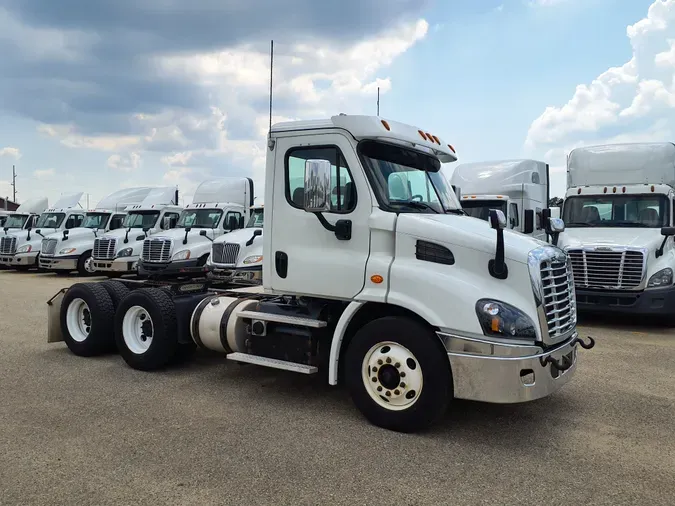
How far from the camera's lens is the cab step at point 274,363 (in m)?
5.33

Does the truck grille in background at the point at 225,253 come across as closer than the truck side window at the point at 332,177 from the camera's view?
No

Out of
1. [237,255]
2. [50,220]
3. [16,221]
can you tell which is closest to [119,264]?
Answer: [237,255]

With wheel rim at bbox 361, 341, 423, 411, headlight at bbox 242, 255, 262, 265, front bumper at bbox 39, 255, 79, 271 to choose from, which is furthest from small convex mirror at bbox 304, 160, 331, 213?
front bumper at bbox 39, 255, 79, 271

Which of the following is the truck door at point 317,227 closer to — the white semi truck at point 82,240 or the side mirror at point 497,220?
the side mirror at point 497,220

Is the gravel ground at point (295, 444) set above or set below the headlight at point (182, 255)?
below

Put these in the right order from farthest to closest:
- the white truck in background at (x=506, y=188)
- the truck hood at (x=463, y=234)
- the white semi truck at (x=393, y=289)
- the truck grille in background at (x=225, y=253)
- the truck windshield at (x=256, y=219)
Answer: the truck windshield at (x=256, y=219)
the truck grille in background at (x=225, y=253)
the white truck in background at (x=506, y=188)
the truck hood at (x=463, y=234)
the white semi truck at (x=393, y=289)

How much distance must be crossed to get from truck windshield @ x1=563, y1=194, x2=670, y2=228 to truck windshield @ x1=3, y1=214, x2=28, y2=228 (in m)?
22.6

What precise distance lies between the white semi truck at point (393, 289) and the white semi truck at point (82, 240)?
572 inches

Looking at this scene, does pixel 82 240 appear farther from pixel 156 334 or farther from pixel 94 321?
pixel 156 334

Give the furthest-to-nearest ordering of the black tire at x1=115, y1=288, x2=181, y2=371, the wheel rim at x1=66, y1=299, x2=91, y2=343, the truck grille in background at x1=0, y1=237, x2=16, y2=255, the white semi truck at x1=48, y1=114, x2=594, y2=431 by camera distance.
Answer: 1. the truck grille in background at x1=0, y1=237, x2=16, y2=255
2. the wheel rim at x1=66, y1=299, x2=91, y2=343
3. the black tire at x1=115, y1=288, x2=181, y2=371
4. the white semi truck at x1=48, y1=114, x2=594, y2=431

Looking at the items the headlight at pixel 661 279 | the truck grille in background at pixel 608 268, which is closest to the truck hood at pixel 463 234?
the truck grille in background at pixel 608 268

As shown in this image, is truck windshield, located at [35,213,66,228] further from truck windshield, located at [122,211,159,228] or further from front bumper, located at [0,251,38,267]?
truck windshield, located at [122,211,159,228]

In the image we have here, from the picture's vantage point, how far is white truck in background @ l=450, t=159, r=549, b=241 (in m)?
13.0

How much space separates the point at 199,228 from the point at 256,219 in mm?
2096
